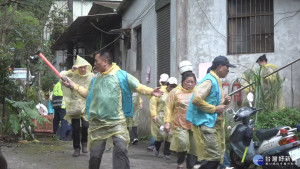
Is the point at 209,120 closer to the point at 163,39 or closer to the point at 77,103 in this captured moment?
the point at 77,103

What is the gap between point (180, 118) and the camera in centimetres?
856

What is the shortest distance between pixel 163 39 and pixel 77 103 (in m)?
4.90

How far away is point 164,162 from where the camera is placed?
9.80 m

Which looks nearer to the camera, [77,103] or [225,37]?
[77,103]

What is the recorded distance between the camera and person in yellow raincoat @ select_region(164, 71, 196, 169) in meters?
8.38

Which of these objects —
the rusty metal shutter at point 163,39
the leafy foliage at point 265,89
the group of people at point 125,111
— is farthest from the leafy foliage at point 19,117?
the group of people at point 125,111

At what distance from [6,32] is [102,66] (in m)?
8.52

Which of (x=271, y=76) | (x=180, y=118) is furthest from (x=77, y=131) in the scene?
(x=271, y=76)

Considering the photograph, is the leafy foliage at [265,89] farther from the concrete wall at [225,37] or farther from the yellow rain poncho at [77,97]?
the yellow rain poncho at [77,97]

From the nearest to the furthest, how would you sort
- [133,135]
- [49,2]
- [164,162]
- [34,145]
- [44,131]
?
[164,162] < [34,145] < [133,135] < [49,2] < [44,131]

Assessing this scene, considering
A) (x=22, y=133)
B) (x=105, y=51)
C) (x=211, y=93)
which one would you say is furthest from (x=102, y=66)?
(x=22, y=133)

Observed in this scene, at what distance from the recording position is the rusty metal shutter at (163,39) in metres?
13.4

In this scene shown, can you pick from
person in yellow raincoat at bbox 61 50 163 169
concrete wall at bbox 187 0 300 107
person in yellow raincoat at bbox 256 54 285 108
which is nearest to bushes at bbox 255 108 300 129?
person in yellow raincoat at bbox 256 54 285 108

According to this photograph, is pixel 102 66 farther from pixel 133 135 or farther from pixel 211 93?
pixel 133 135
